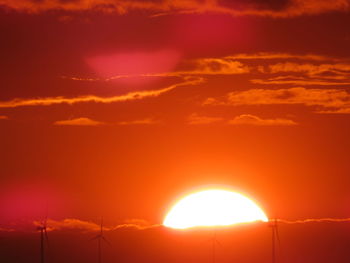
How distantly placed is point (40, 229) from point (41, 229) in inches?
64.6

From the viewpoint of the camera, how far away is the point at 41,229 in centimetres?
8600

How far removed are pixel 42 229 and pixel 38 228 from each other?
7.14ft

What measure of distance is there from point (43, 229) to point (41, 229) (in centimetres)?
94

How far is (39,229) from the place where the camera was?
8744cm

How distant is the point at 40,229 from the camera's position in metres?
87.1

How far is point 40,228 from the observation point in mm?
86375

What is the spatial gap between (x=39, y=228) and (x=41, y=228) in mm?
2071

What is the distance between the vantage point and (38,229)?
287ft

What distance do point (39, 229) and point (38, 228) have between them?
2.63 ft

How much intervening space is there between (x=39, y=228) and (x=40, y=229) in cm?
65

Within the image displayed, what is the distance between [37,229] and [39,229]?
84cm

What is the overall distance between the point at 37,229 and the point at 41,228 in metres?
3.62

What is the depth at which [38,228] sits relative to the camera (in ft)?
285

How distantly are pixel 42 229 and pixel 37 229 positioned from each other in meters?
3.14
